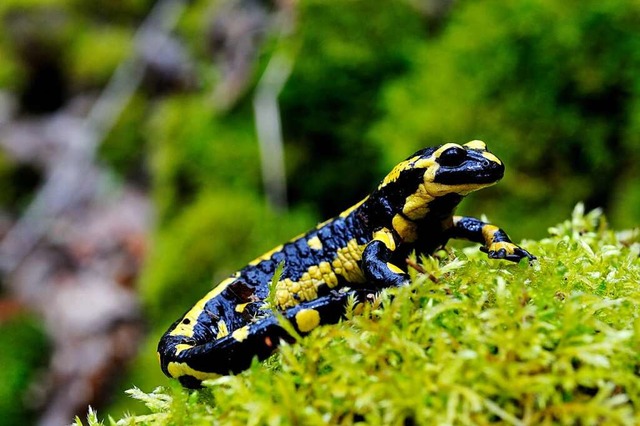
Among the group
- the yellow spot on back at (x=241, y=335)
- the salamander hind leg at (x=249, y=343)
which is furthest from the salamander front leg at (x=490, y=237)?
the yellow spot on back at (x=241, y=335)

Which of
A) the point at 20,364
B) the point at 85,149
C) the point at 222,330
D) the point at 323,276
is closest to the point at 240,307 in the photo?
the point at 222,330

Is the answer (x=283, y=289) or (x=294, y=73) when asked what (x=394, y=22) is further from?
(x=283, y=289)

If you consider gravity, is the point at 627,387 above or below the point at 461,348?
below

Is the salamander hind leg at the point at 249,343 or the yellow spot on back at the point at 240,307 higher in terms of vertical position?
the yellow spot on back at the point at 240,307

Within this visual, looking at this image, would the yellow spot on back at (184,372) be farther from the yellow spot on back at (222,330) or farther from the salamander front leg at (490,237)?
the salamander front leg at (490,237)

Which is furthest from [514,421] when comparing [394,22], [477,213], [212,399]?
[394,22]

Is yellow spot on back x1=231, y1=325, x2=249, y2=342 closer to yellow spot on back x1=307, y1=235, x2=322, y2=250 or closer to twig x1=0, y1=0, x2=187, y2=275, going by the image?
yellow spot on back x1=307, y1=235, x2=322, y2=250
